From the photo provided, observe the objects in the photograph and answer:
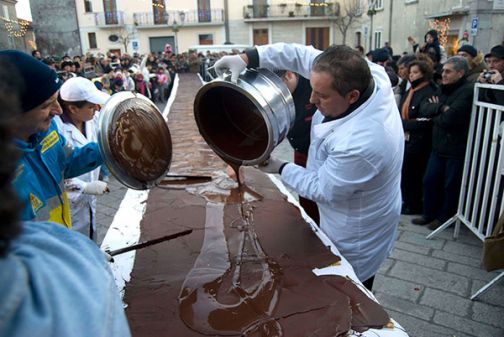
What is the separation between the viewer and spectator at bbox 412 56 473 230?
148 inches

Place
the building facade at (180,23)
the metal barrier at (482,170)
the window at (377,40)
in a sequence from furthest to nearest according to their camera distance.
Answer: the building facade at (180,23), the window at (377,40), the metal barrier at (482,170)

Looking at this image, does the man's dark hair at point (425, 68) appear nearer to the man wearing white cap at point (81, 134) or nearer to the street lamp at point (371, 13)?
the man wearing white cap at point (81, 134)

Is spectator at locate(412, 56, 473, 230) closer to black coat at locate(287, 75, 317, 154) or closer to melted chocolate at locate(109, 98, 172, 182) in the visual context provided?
black coat at locate(287, 75, 317, 154)

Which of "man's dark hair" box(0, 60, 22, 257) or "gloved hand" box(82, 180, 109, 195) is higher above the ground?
"man's dark hair" box(0, 60, 22, 257)

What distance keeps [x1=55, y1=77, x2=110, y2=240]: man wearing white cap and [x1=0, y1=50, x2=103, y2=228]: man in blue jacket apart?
42 centimetres

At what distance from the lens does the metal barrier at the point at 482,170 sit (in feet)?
10.5

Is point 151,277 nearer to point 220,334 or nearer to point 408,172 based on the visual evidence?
point 220,334

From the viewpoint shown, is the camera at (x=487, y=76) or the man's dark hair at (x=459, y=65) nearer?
the man's dark hair at (x=459, y=65)

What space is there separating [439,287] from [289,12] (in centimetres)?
3425

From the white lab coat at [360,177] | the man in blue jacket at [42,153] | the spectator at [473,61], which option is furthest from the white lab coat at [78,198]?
the spectator at [473,61]

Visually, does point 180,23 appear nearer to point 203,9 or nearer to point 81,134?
point 203,9

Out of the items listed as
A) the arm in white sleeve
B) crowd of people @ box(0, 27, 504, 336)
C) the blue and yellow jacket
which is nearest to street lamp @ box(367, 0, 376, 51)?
crowd of people @ box(0, 27, 504, 336)

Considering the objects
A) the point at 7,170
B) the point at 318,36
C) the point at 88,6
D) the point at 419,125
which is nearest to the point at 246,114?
the point at 7,170

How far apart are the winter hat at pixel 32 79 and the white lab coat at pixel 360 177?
112cm
